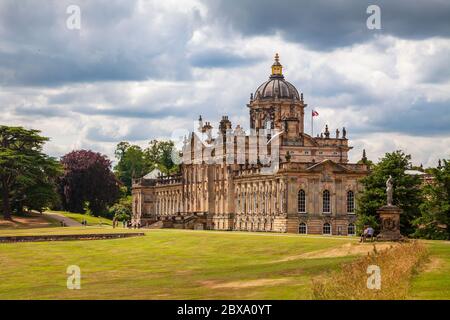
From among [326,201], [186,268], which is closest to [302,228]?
[326,201]

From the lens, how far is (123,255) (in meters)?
61.2

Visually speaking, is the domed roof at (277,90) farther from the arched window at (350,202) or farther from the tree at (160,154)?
the tree at (160,154)

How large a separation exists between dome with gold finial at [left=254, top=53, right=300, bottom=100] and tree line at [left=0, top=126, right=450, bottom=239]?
67.8 ft

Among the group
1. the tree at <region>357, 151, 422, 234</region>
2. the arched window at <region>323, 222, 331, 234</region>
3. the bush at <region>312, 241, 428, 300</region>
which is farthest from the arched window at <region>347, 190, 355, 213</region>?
the bush at <region>312, 241, 428, 300</region>

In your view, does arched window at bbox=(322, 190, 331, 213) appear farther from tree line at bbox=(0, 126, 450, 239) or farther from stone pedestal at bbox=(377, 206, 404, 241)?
stone pedestal at bbox=(377, 206, 404, 241)

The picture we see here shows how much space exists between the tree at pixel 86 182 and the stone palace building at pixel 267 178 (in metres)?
7.74

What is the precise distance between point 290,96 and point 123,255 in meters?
62.8

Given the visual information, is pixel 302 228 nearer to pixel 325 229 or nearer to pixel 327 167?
pixel 325 229

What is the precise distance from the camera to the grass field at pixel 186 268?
34.4m

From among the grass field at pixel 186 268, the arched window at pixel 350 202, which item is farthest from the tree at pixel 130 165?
the grass field at pixel 186 268

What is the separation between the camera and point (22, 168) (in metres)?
113

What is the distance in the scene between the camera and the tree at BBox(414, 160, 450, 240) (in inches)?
2682

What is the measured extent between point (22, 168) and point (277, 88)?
34987mm
